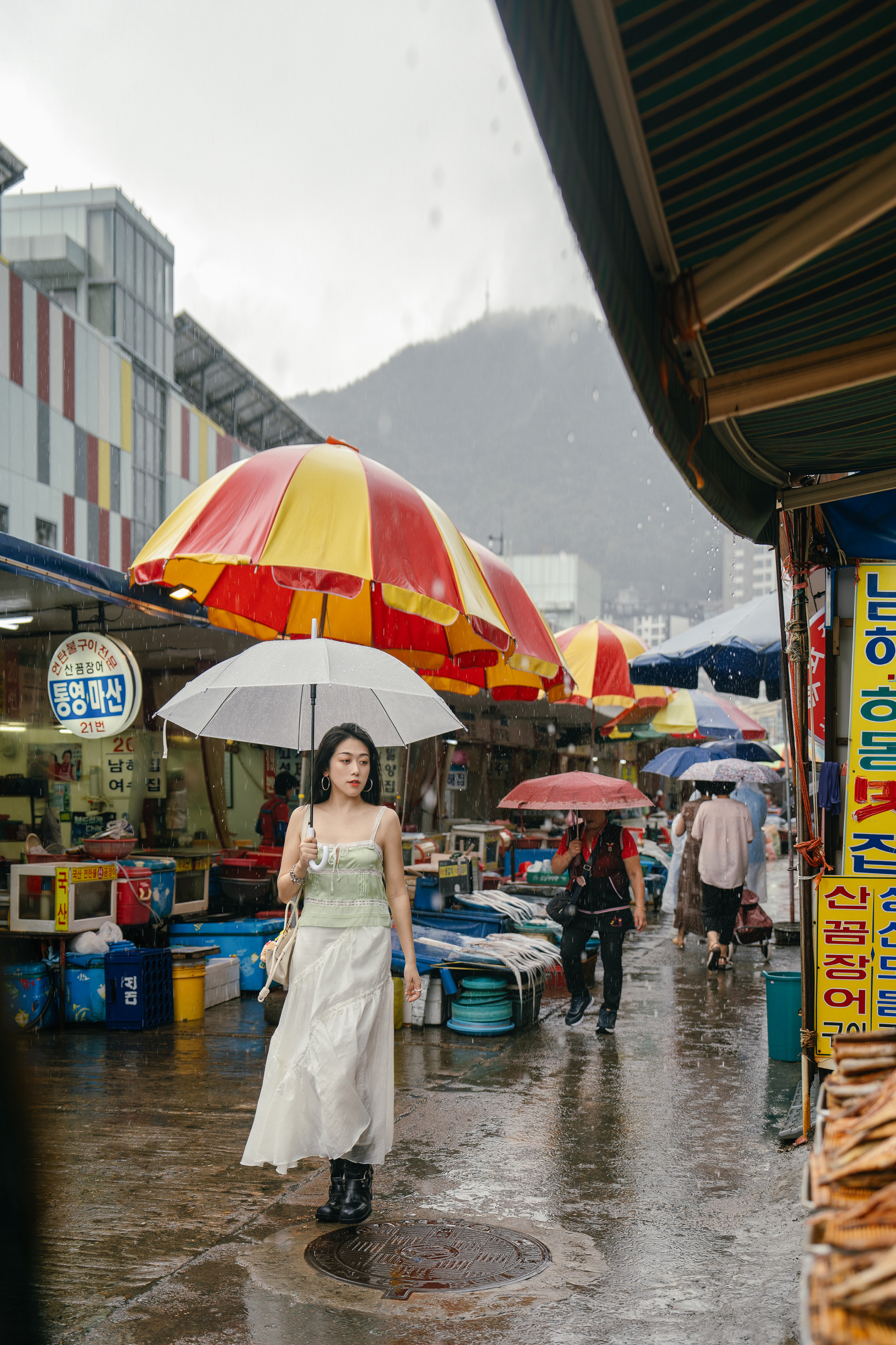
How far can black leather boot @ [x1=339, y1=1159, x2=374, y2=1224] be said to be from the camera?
4.80 m

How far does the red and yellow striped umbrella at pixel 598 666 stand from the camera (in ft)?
45.9

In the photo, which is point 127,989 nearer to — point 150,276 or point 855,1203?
point 855,1203

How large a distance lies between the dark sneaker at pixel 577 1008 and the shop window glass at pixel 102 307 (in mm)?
24532

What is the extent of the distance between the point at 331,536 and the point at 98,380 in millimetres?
23309

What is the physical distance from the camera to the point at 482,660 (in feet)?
28.3

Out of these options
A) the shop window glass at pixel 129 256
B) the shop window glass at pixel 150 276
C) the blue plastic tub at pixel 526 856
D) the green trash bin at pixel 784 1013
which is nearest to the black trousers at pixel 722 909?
the green trash bin at pixel 784 1013

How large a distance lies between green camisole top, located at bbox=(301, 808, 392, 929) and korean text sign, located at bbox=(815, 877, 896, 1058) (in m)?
2.26

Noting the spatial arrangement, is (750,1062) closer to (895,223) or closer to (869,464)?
(869,464)

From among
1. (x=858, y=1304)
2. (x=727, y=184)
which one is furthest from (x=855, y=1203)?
(x=727, y=184)

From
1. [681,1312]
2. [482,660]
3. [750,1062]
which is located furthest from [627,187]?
[750,1062]

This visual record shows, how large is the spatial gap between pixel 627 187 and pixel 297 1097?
3.70 metres

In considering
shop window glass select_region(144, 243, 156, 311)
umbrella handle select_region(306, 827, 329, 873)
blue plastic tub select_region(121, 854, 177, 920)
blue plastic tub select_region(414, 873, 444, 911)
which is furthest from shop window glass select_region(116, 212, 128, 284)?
umbrella handle select_region(306, 827, 329, 873)

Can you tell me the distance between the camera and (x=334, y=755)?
5.12 meters

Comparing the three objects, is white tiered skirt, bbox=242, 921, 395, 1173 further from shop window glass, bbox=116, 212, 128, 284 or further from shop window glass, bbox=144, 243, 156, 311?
shop window glass, bbox=144, 243, 156, 311
